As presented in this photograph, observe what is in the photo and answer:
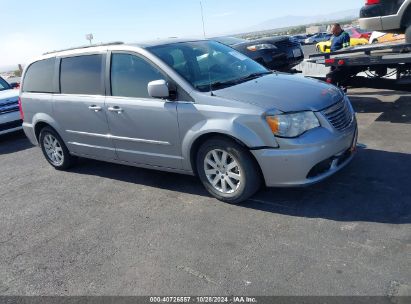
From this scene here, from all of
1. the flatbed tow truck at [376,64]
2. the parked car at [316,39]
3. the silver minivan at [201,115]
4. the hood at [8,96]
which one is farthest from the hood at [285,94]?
the parked car at [316,39]

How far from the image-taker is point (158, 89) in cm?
425

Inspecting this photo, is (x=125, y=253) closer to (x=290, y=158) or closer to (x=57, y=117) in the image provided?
(x=290, y=158)

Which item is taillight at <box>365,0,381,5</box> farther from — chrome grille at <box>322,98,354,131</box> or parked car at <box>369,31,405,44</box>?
chrome grille at <box>322,98,354,131</box>

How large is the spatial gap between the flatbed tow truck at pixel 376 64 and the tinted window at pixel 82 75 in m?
4.31

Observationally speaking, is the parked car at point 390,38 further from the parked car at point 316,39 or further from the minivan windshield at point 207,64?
the parked car at point 316,39

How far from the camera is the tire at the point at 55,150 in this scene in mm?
6039

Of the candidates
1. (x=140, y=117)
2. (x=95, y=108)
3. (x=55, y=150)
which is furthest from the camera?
(x=55, y=150)

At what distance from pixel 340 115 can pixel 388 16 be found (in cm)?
451

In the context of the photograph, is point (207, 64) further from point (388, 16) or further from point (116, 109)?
point (388, 16)

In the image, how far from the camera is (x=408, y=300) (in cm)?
262

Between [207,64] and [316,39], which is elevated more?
[207,64]

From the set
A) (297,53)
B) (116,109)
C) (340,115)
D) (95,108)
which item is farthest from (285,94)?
(297,53)

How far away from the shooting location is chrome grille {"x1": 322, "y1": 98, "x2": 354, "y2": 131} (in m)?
4.05

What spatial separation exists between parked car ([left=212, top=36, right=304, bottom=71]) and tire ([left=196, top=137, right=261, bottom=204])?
5450 millimetres
